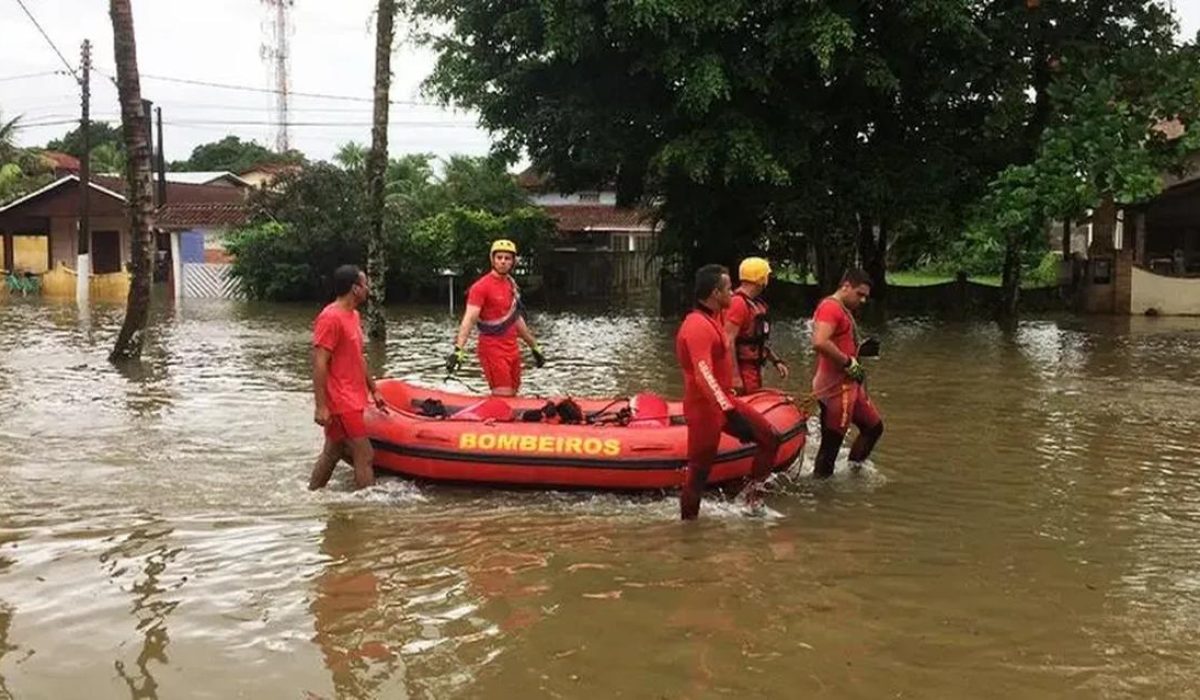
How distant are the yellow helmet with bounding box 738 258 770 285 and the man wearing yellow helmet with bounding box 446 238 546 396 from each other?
1.94 meters

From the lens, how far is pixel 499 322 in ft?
30.2

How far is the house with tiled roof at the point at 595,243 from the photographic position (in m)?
31.7

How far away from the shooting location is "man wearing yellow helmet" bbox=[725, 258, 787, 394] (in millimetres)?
8082

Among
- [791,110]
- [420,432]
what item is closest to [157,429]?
[420,432]

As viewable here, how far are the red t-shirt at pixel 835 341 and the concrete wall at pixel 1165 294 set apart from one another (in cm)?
1863

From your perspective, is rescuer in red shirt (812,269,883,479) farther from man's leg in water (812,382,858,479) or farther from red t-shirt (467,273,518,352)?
red t-shirt (467,273,518,352)

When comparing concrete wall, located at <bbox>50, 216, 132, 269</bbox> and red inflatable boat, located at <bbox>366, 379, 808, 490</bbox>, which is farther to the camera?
concrete wall, located at <bbox>50, 216, 132, 269</bbox>

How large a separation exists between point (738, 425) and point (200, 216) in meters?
32.1

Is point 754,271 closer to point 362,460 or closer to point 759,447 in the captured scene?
point 759,447

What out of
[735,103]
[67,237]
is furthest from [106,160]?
[735,103]

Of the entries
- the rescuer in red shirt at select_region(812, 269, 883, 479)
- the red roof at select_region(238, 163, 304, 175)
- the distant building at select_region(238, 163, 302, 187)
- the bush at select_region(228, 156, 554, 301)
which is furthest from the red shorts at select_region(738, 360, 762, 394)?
the distant building at select_region(238, 163, 302, 187)

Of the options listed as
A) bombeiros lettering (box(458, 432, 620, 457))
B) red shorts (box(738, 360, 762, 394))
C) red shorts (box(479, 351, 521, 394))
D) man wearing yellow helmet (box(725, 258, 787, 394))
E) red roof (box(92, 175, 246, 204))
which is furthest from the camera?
red roof (box(92, 175, 246, 204))

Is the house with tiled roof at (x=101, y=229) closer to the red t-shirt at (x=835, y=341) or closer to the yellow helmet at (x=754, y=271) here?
the yellow helmet at (x=754, y=271)

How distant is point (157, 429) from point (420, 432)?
3.81 m
